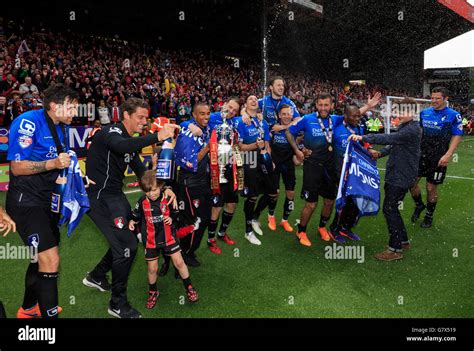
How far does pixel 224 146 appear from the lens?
5199mm

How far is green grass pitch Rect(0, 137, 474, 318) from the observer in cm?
392

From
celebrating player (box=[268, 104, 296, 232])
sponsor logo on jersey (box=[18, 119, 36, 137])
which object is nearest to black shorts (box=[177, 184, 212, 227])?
celebrating player (box=[268, 104, 296, 232])

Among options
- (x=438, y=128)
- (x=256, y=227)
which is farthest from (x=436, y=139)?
(x=256, y=227)

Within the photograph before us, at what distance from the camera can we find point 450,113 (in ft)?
21.2

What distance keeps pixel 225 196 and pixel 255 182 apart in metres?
0.56

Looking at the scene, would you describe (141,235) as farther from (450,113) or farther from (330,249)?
(450,113)

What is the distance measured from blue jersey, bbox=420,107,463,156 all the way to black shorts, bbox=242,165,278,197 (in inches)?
113

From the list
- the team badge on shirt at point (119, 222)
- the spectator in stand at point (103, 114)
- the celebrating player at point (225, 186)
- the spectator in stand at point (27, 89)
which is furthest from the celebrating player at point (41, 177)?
the spectator in stand at point (103, 114)

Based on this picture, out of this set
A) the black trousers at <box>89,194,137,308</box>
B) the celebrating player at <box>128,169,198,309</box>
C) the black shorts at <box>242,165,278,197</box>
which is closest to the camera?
the black trousers at <box>89,194,137,308</box>

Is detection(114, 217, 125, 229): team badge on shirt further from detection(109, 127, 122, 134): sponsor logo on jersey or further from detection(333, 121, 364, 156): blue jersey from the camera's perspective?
detection(333, 121, 364, 156): blue jersey

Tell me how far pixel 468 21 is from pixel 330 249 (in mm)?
35328

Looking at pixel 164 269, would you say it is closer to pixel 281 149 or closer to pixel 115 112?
pixel 281 149

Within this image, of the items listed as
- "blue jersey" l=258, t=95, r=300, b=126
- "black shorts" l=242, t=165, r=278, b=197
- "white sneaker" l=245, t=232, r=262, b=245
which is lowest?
"white sneaker" l=245, t=232, r=262, b=245
